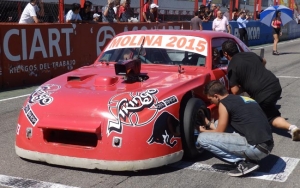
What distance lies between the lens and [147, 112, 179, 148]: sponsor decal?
4906 mm

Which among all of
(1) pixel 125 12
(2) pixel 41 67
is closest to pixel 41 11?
(2) pixel 41 67

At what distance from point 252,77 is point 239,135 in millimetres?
1365

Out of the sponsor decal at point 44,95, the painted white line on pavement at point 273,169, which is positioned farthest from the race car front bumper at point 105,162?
the sponsor decal at point 44,95

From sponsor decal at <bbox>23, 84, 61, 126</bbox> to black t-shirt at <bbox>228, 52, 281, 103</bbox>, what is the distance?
219 cm

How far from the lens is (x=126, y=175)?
501 cm

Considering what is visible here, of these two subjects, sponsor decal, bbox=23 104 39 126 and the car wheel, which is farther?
the car wheel

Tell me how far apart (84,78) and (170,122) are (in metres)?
1.32

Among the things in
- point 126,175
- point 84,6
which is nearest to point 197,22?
point 84,6

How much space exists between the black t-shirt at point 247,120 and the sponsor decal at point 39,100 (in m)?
1.83

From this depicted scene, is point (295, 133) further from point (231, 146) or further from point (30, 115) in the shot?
point (30, 115)

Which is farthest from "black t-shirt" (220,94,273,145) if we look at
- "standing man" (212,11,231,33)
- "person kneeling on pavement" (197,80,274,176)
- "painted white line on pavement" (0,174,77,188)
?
"standing man" (212,11,231,33)

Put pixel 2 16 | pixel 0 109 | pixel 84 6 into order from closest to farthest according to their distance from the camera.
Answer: pixel 0 109, pixel 2 16, pixel 84 6

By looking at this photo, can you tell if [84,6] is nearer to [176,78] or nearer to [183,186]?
[176,78]

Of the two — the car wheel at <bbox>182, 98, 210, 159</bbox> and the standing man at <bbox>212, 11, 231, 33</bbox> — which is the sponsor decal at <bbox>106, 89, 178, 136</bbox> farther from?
the standing man at <bbox>212, 11, 231, 33</bbox>
